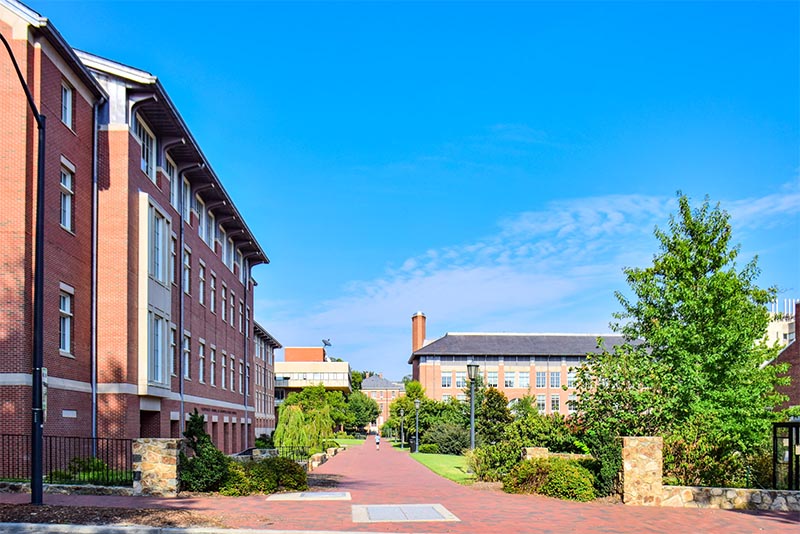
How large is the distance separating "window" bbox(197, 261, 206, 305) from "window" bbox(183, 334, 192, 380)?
2904 millimetres

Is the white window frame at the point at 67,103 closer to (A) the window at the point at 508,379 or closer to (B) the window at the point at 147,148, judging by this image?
(B) the window at the point at 147,148

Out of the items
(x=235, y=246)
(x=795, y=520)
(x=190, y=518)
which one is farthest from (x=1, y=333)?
(x=235, y=246)

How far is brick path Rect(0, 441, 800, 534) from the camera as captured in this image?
13984 millimetres

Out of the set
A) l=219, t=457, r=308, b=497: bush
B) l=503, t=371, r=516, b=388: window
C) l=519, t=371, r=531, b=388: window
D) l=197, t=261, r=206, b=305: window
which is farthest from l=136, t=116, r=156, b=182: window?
l=519, t=371, r=531, b=388: window

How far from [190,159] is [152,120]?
16.5 ft

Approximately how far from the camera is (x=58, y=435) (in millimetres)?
21922

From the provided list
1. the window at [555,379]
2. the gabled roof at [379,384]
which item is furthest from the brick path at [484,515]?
the gabled roof at [379,384]

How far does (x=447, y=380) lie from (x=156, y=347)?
8067 cm

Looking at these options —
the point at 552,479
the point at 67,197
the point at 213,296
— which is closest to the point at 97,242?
the point at 67,197

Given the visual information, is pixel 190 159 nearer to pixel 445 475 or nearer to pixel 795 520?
pixel 445 475

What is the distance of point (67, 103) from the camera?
923 inches

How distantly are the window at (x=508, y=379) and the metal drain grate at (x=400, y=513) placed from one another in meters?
90.3

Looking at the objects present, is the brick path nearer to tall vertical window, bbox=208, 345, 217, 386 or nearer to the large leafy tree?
the large leafy tree

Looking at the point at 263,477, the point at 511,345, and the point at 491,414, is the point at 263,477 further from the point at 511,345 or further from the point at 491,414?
the point at 511,345
